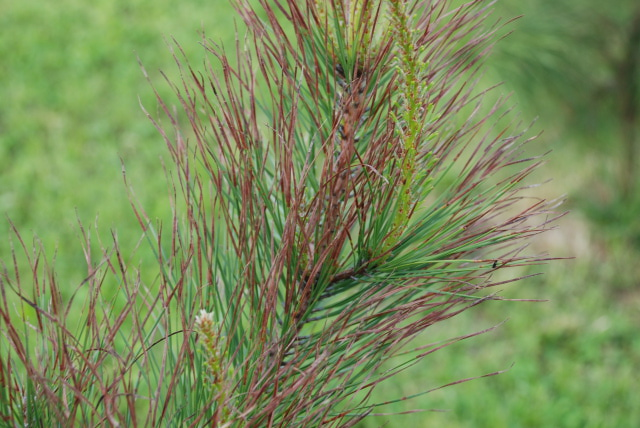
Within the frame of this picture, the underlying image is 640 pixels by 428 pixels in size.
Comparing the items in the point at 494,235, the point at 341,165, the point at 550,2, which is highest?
the point at 550,2

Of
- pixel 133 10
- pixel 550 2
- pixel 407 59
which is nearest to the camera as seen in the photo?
pixel 407 59

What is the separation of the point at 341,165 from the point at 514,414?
2.23 m

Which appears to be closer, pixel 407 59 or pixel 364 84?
pixel 407 59

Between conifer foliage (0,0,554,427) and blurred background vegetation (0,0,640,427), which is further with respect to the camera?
blurred background vegetation (0,0,640,427)

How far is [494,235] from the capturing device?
29.3 inches

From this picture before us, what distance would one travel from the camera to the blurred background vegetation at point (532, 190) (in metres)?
2.67

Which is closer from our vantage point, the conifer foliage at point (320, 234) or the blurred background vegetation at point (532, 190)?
the conifer foliage at point (320, 234)

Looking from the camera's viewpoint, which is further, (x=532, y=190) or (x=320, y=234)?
(x=532, y=190)

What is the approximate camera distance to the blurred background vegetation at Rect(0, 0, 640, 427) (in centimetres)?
267

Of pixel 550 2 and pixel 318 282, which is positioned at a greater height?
pixel 550 2

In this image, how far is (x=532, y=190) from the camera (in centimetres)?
337

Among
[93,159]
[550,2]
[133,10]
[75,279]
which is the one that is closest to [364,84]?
[550,2]

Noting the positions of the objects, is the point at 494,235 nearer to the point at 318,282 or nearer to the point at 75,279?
the point at 318,282

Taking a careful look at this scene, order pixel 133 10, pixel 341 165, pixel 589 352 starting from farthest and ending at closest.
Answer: pixel 133 10
pixel 589 352
pixel 341 165
